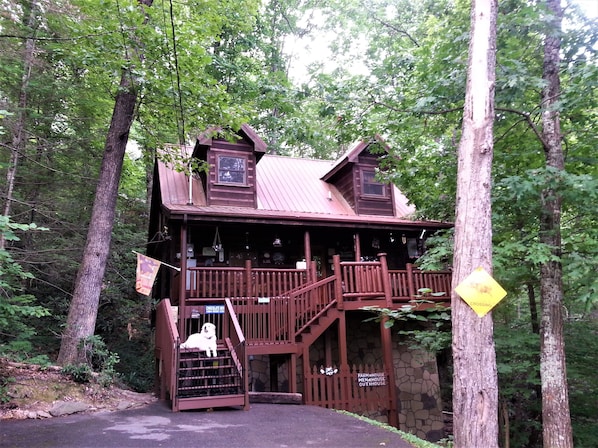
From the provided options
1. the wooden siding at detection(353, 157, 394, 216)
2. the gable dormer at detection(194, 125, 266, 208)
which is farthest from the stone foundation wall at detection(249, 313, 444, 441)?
the gable dormer at detection(194, 125, 266, 208)

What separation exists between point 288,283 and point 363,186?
15.4 ft

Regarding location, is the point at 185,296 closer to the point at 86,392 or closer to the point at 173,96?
the point at 86,392

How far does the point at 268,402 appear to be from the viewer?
26.3 ft

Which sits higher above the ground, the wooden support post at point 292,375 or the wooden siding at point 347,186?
the wooden siding at point 347,186

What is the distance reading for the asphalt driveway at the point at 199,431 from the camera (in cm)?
502

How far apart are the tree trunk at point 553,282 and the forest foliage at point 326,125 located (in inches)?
8.6

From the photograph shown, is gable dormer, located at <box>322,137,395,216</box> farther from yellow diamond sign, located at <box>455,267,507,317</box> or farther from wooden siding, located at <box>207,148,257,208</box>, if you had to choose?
yellow diamond sign, located at <box>455,267,507,317</box>

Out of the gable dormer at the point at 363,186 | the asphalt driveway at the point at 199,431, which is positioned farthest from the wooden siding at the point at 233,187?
the asphalt driveway at the point at 199,431

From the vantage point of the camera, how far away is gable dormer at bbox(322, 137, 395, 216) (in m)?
13.6

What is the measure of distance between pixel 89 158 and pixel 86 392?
752 centimetres

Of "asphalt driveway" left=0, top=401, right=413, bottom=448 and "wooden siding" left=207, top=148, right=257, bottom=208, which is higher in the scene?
"wooden siding" left=207, top=148, right=257, bottom=208

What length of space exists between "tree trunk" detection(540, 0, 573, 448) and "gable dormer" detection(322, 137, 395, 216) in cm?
654

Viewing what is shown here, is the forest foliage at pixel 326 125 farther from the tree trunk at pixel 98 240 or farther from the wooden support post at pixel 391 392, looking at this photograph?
the wooden support post at pixel 391 392

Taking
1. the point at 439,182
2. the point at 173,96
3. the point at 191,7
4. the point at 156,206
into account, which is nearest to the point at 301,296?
the point at 439,182
